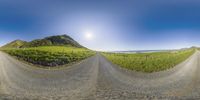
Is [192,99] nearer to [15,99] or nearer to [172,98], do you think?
[172,98]

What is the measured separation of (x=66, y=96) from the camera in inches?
814

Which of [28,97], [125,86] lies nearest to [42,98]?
[28,97]

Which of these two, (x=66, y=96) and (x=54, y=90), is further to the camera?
(x=54, y=90)

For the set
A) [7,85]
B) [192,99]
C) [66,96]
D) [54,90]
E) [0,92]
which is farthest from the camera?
[7,85]

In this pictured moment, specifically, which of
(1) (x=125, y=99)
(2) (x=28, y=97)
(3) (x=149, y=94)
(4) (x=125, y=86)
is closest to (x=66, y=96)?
(2) (x=28, y=97)

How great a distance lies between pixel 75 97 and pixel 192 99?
22.2 feet

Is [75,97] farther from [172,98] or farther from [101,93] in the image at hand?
[172,98]

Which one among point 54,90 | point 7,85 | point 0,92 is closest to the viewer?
point 0,92

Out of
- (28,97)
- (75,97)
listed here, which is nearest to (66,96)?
(75,97)

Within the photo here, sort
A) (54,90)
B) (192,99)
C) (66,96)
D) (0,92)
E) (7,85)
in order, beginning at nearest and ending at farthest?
(192,99) → (66,96) → (0,92) → (54,90) → (7,85)

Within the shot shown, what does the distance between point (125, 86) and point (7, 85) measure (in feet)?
29.9

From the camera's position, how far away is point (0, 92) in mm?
22203

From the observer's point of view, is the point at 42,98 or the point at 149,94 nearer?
the point at 42,98

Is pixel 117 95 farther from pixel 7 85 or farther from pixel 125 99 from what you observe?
pixel 7 85
